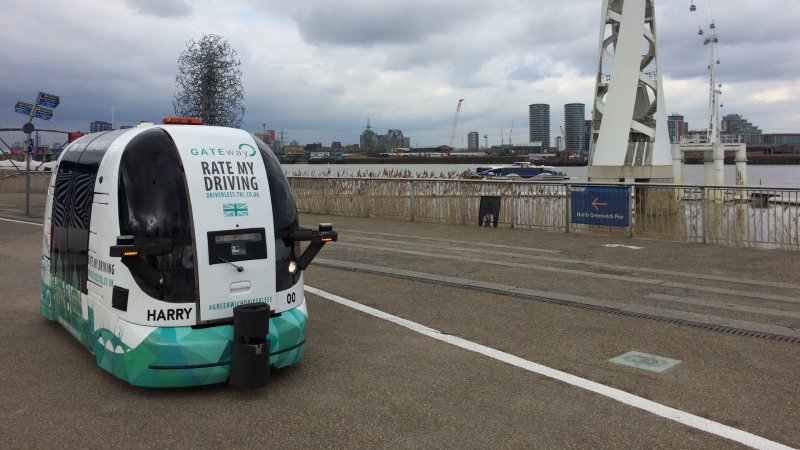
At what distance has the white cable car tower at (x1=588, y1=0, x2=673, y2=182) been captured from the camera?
37.9 m

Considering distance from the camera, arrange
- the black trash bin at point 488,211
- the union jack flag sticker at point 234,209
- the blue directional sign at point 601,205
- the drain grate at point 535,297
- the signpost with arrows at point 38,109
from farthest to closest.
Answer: the signpost with arrows at point 38,109
the black trash bin at point 488,211
the blue directional sign at point 601,205
the drain grate at point 535,297
the union jack flag sticker at point 234,209

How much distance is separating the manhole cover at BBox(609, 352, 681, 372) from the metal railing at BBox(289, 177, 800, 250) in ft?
23.6

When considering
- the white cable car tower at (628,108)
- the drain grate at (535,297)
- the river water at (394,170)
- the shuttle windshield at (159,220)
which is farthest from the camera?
the white cable car tower at (628,108)

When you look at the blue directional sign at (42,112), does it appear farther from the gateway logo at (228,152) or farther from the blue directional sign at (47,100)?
the gateway logo at (228,152)

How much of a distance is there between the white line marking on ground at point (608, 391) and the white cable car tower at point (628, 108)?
3528cm

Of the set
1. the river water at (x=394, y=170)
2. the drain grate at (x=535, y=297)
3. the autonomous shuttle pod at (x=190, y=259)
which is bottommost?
the drain grate at (x=535, y=297)

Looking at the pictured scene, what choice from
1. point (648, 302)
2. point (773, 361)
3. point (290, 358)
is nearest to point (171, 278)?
point (290, 358)

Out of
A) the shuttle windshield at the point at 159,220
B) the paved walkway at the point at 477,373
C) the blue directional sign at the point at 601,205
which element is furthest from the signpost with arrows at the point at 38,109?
the shuttle windshield at the point at 159,220

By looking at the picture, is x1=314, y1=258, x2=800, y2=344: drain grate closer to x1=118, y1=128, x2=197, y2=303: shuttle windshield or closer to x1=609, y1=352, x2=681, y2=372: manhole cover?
x1=609, y1=352, x2=681, y2=372: manhole cover

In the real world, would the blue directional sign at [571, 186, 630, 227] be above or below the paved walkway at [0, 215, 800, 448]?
above

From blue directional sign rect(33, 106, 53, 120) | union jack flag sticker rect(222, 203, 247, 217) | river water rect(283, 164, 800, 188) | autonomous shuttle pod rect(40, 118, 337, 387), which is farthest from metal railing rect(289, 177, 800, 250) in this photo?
union jack flag sticker rect(222, 203, 247, 217)

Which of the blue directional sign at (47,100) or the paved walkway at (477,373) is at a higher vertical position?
the blue directional sign at (47,100)

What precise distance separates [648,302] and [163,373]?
19.7ft

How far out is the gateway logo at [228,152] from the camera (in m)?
4.88
